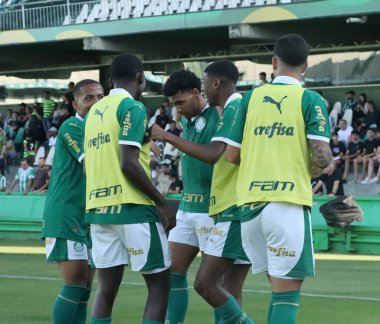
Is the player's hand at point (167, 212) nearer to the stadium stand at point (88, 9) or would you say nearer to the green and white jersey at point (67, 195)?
the green and white jersey at point (67, 195)

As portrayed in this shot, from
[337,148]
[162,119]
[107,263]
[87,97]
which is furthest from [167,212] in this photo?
[162,119]

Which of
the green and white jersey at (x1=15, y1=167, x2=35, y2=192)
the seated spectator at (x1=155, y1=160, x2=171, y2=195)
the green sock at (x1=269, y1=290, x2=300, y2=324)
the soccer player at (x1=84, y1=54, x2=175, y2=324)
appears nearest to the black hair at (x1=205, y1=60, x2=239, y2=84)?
the soccer player at (x1=84, y1=54, x2=175, y2=324)

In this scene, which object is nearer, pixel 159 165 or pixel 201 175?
pixel 201 175

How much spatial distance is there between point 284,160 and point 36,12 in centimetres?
2915

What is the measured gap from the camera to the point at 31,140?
32.0 metres

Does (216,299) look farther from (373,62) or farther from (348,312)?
(373,62)

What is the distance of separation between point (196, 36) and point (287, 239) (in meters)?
27.5

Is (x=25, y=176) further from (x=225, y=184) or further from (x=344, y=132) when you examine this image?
(x=225, y=184)

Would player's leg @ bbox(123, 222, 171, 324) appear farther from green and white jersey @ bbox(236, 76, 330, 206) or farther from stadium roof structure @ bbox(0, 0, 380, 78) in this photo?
stadium roof structure @ bbox(0, 0, 380, 78)

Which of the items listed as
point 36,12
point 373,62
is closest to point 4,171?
point 36,12

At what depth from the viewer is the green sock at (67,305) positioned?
306 inches

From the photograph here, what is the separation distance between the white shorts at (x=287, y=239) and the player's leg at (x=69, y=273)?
2002 millimetres

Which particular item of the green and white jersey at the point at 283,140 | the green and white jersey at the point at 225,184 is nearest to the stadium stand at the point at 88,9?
the green and white jersey at the point at 225,184

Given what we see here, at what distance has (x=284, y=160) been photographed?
6266 millimetres
